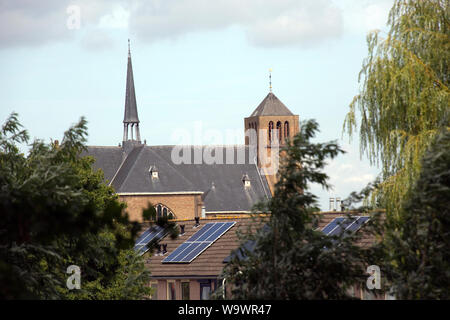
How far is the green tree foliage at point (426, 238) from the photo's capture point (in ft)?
36.6

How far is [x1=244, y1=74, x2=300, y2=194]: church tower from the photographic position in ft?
307

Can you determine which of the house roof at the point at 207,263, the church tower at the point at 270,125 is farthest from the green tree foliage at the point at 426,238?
the church tower at the point at 270,125

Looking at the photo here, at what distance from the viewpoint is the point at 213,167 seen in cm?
8956

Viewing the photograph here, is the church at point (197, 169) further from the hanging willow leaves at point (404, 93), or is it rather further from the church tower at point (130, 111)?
the hanging willow leaves at point (404, 93)

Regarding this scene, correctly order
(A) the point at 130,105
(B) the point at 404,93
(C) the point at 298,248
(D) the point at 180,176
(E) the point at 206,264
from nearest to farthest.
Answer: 1. (C) the point at 298,248
2. (B) the point at 404,93
3. (E) the point at 206,264
4. (D) the point at 180,176
5. (A) the point at 130,105

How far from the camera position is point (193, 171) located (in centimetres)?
8819

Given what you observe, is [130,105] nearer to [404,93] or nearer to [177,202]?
[177,202]

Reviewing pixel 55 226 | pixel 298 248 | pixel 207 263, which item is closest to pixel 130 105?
pixel 207 263

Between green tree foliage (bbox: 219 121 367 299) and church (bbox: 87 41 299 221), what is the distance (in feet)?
209

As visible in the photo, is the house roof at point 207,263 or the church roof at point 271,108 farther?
the church roof at point 271,108

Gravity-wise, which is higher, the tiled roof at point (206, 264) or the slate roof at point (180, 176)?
the slate roof at point (180, 176)

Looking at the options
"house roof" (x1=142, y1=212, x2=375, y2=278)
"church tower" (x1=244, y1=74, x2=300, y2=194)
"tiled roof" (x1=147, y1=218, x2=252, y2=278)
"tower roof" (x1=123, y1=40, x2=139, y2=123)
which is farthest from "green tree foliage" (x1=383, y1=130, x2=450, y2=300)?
"tower roof" (x1=123, y1=40, x2=139, y2=123)

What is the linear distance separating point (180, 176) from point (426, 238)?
7225 cm
